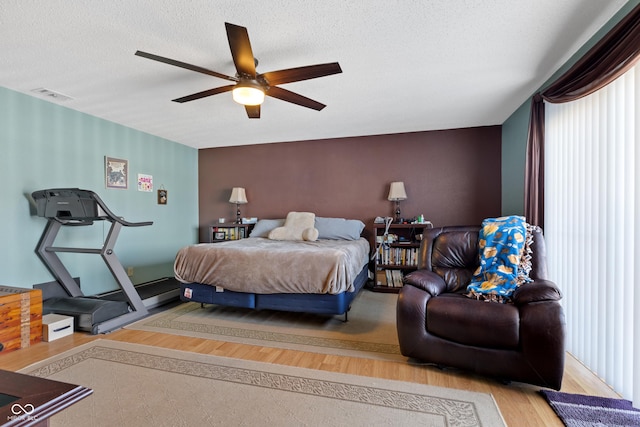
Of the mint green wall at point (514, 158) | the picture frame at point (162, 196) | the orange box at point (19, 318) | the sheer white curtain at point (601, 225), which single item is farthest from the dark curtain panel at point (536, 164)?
the picture frame at point (162, 196)

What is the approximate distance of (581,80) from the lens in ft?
6.32

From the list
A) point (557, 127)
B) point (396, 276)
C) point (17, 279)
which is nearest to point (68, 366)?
point (17, 279)

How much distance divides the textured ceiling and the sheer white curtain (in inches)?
22.2

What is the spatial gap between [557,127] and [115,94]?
4188 millimetres

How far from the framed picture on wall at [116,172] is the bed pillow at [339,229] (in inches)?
109

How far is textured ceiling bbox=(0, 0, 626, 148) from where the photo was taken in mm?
1733

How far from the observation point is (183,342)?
247 centimetres

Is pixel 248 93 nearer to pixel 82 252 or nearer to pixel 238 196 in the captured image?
pixel 82 252

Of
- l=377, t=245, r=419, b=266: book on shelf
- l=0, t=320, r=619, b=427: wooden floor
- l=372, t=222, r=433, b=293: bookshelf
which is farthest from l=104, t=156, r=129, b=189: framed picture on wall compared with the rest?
l=377, t=245, r=419, b=266: book on shelf

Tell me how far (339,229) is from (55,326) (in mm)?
3169

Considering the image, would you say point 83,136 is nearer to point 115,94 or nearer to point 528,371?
point 115,94

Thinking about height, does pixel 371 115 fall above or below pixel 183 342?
above

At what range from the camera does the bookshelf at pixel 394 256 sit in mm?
4086

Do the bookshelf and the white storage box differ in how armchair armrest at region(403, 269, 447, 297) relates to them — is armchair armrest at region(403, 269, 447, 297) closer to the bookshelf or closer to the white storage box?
the bookshelf
